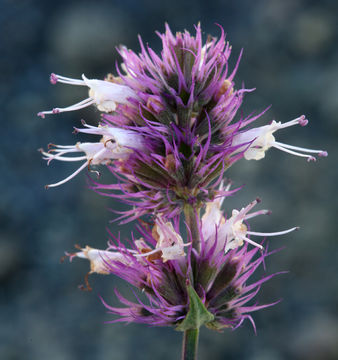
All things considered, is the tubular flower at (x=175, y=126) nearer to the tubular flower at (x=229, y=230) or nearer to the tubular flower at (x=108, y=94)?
the tubular flower at (x=108, y=94)

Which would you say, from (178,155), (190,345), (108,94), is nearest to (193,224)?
(178,155)

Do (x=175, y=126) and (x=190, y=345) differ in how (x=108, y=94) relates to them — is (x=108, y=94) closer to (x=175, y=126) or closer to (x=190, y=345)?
(x=175, y=126)

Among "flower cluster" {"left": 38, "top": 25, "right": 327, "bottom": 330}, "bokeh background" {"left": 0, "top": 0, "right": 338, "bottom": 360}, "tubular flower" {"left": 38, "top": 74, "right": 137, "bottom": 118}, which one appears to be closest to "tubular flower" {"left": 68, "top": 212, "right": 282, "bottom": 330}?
"flower cluster" {"left": 38, "top": 25, "right": 327, "bottom": 330}

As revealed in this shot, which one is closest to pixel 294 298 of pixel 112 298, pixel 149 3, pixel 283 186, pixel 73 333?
pixel 283 186

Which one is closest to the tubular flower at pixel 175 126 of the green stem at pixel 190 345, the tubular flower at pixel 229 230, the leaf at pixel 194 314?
the tubular flower at pixel 229 230

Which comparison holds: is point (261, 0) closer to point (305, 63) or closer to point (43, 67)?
point (305, 63)

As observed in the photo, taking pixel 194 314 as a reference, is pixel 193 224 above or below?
above
